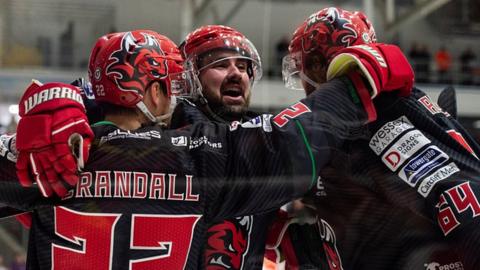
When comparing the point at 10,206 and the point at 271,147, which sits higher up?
the point at 271,147

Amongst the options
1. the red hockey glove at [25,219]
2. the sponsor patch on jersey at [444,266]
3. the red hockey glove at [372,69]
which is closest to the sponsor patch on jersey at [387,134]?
the red hockey glove at [372,69]

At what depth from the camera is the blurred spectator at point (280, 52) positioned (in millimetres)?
1472

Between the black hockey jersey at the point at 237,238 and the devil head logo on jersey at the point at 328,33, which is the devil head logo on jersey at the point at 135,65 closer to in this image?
the black hockey jersey at the point at 237,238

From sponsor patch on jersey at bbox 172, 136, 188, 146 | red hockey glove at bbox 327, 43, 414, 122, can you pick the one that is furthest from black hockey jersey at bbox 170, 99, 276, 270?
red hockey glove at bbox 327, 43, 414, 122

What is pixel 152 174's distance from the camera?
1.00 metres

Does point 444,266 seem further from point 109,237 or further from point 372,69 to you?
point 109,237

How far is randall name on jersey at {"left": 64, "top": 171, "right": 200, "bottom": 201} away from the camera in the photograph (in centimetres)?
99

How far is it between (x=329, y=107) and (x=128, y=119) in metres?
0.35

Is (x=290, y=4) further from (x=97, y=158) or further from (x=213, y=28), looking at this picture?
(x=97, y=158)

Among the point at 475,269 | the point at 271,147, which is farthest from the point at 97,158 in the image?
the point at 475,269

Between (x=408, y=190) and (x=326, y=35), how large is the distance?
1.30ft

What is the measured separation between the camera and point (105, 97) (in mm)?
1151

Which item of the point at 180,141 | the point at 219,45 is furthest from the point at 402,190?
the point at 219,45

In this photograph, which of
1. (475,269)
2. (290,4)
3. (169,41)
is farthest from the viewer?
(290,4)
